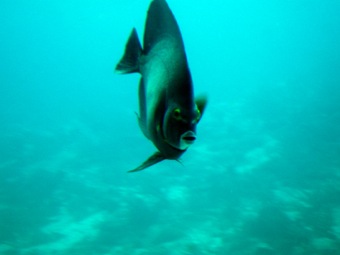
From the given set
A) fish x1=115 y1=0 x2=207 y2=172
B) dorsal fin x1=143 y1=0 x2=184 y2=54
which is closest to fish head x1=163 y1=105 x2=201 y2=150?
fish x1=115 y1=0 x2=207 y2=172

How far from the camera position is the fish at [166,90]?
0.69m

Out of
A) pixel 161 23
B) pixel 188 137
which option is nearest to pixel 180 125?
pixel 188 137

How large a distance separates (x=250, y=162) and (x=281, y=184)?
2297mm

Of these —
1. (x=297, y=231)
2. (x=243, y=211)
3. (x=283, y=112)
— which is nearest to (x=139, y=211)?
(x=243, y=211)

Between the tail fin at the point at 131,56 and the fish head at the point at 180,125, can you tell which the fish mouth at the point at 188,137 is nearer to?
the fish head at the point at 180,125

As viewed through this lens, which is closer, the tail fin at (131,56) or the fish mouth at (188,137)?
the fish mouth at (188,137)

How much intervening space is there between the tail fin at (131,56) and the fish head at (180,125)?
28 centimetres

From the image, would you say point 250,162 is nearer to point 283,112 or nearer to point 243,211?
point 243,211

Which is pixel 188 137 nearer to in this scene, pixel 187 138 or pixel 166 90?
pixel 187 138

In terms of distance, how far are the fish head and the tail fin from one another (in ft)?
0.93

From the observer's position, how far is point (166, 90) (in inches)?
28.0

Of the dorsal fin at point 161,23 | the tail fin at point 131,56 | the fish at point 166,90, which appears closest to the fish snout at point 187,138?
the fish at point 166,90

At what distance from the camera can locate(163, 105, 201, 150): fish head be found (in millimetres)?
678

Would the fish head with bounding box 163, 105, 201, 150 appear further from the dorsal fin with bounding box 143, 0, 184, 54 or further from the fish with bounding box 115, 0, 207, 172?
the dorsal fin with bounding box 143, 0, 184, 54
